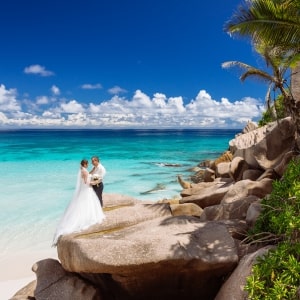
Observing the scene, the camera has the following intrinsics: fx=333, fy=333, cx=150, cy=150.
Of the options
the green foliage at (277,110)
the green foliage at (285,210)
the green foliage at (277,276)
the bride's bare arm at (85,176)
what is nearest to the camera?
the green foliage at (277,276)

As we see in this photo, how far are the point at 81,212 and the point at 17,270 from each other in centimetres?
434

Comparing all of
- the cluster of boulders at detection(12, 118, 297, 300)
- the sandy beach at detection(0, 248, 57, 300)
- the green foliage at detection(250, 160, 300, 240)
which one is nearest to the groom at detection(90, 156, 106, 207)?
the cluster of boulders at detection(12, 118, 297, 300)

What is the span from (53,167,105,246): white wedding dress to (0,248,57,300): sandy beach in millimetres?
2631

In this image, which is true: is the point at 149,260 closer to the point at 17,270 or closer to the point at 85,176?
the point at 85,176

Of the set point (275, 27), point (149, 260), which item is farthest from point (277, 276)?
point (275, 27)

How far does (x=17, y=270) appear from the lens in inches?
407

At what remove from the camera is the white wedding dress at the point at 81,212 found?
746 centimetres

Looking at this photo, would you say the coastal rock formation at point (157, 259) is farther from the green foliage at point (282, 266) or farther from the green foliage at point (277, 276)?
the green foliage at point (277, 276)

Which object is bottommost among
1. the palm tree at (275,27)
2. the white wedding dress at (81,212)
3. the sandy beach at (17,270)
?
the sandy beach at (17,270)

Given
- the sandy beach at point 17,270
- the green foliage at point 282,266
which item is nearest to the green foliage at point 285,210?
the green foliage at point 282,266

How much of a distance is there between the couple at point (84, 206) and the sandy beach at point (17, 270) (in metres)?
2.63

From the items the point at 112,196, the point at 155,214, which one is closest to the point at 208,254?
the point at 155,214

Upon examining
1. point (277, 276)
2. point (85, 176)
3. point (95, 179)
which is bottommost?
point (277, 276)

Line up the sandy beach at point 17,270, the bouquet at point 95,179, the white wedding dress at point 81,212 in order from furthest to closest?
the sandy beach at point 17,270, the bouquet at point 95,179, the white wedding dress at point 81,212
